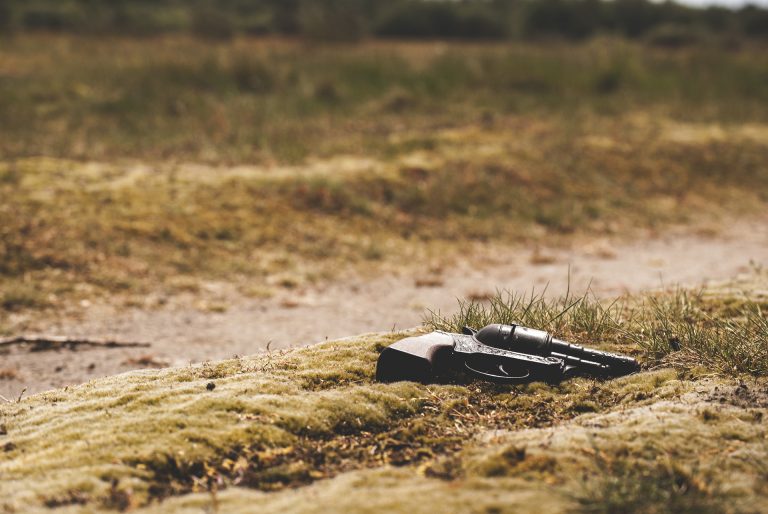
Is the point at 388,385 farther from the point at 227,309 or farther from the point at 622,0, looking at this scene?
the point at 622,0

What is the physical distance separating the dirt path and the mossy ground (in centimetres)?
195

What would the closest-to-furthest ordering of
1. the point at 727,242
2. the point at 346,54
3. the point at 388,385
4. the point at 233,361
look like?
1. the point at 388,385
2. the point at 233,361
3. the point at 727,242
4. the point at 346,54

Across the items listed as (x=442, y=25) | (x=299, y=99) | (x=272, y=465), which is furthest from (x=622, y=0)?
(x=272, y=465)

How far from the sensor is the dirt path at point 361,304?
19.9 feet

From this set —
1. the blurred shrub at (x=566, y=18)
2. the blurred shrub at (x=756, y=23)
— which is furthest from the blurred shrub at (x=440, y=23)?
the blurred shrub at (x=756, y=23)

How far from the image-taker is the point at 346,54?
19391mm

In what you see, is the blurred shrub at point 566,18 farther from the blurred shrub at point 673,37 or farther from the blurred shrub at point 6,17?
the blurred shrub at point 6,17

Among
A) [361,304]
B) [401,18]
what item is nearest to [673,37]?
[401,18]

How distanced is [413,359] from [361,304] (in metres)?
3.87

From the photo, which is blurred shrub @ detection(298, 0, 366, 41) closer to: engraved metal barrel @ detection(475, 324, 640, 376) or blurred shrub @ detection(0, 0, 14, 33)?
blurred shrub @ detection(0, 0, 14, 33)

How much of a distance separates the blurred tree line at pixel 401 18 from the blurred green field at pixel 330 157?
6.07 meters

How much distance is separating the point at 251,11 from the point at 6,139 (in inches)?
997

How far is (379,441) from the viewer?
11.0 ft

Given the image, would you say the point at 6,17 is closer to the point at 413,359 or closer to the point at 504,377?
the point at 413,359
